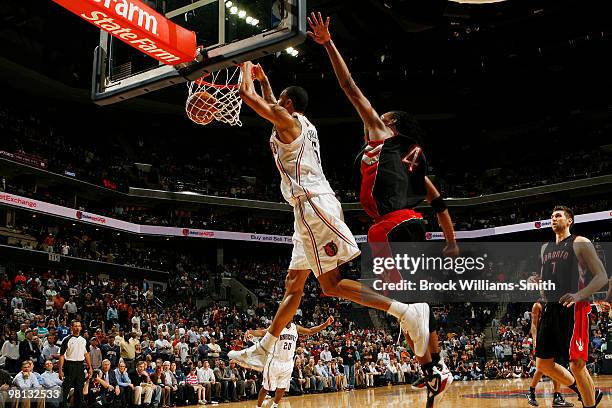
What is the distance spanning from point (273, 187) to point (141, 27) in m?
25.8

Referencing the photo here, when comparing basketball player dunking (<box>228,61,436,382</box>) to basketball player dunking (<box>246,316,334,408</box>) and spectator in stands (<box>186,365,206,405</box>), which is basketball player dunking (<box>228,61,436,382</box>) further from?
spectator in stands (<box>186,365,206,405</box>)

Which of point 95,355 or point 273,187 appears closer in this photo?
point 95,355

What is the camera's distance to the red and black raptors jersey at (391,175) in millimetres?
3965

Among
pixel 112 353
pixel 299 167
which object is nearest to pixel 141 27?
pixel 299 167

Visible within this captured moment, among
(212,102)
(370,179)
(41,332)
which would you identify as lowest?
(41,332)

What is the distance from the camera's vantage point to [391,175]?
3961mm

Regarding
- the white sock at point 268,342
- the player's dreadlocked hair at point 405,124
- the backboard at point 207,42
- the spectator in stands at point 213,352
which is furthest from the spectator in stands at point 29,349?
the player's dreadlocked hair at point 405,124

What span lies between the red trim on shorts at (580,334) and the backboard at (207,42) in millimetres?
3171

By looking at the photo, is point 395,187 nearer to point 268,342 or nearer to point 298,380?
point 268,342

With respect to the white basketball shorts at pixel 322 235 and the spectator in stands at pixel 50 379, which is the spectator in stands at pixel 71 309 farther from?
the white basketball shorts at pixel 322 235

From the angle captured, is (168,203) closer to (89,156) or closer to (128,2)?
(89,156)

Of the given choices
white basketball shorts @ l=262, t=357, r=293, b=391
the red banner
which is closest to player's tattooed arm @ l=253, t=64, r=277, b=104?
the red banner

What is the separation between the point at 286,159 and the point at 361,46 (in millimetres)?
20742

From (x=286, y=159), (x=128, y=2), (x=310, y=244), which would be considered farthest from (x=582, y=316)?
(x=128, y=2)
